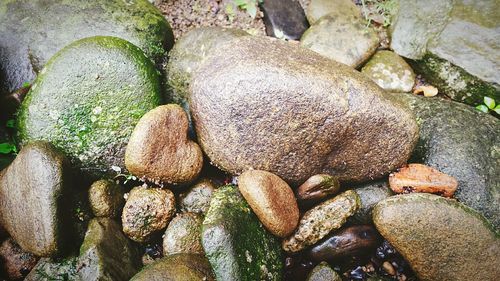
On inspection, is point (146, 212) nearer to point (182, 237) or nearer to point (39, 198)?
point (182, 237)

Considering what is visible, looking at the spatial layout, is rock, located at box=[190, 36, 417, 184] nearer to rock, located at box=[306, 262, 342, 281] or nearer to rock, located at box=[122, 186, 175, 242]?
rock, located at box=[122, 186, 175, 242]

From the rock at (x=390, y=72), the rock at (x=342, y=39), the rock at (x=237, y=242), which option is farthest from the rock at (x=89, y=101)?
the rock at (x=390, y=72)

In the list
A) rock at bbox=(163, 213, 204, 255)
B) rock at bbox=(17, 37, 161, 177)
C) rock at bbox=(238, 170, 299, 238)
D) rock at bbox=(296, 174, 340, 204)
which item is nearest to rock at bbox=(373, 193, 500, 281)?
rock at bbox=(296, 174, 340, 204)

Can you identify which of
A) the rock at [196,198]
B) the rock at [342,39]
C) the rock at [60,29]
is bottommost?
the rock at [196,198]

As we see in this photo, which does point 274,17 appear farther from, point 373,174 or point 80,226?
point 80,226

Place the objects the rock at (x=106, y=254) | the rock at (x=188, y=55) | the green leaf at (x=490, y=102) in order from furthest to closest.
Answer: the green leaf at (x=490, y=102), the rock at (x=188, y=55), the rock at (x=106, y=254)

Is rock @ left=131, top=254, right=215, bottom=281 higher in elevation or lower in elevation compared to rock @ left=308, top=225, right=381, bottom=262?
higher

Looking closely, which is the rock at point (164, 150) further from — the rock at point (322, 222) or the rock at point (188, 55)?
the rock at point (322, 222)
